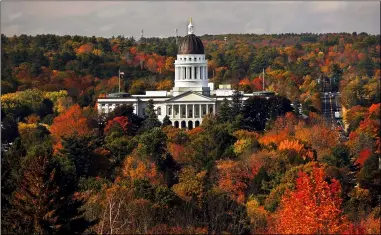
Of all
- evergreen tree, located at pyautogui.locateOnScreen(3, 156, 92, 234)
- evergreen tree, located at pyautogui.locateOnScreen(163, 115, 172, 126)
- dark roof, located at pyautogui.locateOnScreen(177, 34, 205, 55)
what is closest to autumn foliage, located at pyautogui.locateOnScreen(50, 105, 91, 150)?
evergreen tree, located at pyautogui.locateOnScreen(163, 115, 172, 126)

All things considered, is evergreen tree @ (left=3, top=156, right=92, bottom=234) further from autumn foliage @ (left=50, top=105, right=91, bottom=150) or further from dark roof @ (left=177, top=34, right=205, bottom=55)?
dark roof @ (left=177, top=34, right=205, bottom=55)

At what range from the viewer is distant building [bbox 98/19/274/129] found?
355ft

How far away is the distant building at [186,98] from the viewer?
108 m

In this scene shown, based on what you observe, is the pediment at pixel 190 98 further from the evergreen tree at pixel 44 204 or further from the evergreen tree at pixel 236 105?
the evergreen tree at pixel 44 204

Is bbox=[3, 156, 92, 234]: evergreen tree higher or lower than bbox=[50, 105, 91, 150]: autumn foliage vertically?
lower

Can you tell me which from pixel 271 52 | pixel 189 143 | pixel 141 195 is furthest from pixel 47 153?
pixel 271 52

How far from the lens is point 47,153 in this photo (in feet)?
177

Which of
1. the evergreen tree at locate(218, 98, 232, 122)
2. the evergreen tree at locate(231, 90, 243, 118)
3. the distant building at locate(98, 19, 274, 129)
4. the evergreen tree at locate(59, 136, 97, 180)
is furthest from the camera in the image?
the distant building at locate(98, 19, 274, 129)

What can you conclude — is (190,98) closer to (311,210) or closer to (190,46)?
(190,46)

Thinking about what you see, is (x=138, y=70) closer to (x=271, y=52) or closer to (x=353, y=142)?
(x=271, y=52)

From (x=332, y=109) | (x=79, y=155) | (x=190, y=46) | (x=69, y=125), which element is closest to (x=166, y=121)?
(x=69, y=125)

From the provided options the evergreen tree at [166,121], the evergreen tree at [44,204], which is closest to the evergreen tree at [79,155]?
the evergreen tree at [44,204]

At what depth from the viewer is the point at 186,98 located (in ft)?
364

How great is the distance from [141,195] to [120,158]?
56.5 feet
